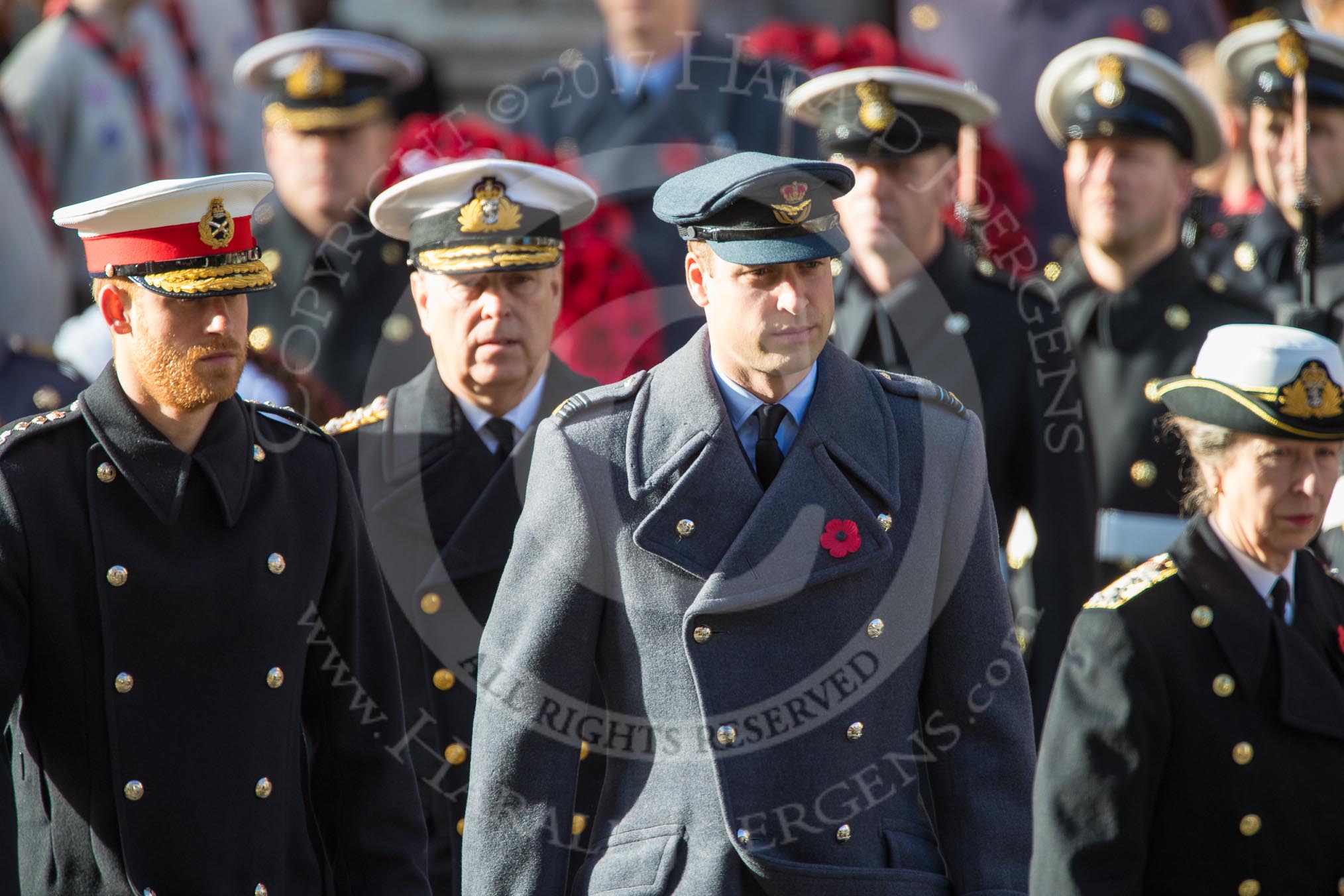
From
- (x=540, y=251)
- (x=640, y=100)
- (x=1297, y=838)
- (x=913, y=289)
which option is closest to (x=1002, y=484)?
(x=913, y=289)

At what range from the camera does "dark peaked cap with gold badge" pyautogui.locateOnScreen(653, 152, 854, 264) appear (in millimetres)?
4082

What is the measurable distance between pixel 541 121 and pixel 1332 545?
13.2 ft

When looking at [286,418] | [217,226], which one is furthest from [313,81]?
[217,226]

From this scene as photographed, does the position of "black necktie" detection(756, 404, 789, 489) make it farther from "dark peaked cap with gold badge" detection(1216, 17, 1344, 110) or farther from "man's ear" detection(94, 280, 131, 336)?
"dark peaked cap with gold badge" detection(1216, 17, 1344, 110)

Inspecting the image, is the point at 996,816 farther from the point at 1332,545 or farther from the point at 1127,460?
the point at 1127,460

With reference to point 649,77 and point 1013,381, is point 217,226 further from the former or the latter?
point 649,77

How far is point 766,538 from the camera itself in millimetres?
4043

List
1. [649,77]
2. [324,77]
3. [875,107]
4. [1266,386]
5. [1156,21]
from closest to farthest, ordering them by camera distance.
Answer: [1266,386] < [875,107] < [324,77] < [649,77] < [1156,21]

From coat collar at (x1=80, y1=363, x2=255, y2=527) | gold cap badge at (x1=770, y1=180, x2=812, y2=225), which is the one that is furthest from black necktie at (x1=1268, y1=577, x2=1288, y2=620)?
coat collar at (x1=80, y1=363, x2=255, y2=527)

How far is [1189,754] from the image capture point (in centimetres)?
438

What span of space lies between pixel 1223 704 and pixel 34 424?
8.19ft

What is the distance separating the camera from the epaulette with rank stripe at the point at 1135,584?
4.48 m

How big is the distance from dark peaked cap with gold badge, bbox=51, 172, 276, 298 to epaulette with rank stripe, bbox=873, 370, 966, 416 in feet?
4.28

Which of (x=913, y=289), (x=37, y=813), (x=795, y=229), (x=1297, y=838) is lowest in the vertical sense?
(x=1297, y=838)
